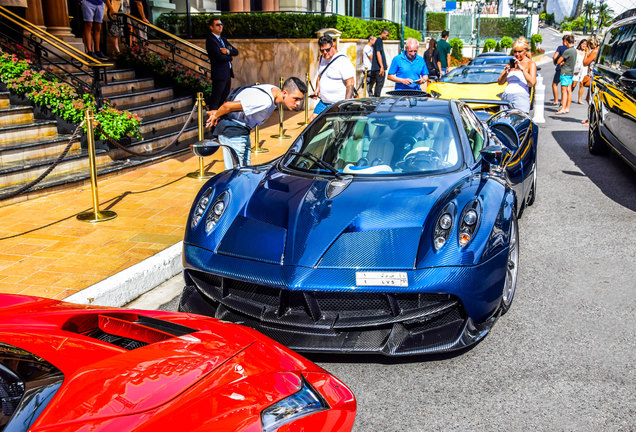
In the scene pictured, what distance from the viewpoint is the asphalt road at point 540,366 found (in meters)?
3.04

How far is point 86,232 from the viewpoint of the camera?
19.2ft

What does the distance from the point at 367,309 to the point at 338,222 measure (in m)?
0.58

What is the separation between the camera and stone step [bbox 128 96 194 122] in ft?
34.8

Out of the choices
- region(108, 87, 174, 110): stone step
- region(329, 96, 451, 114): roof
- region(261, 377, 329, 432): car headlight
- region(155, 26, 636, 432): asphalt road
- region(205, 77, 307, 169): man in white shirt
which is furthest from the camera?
region(108, 87, 174, 110): stone step

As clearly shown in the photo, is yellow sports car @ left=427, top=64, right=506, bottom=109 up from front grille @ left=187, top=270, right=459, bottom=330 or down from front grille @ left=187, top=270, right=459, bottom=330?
up

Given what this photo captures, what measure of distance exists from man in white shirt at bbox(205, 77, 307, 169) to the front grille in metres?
2.59

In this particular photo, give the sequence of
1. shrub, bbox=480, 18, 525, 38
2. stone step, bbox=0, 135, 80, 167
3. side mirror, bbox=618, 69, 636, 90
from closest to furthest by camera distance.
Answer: side mirror, bbox=618, 69, 636, 90, stone step, bbox=0, 135, 80, 167, shrub, bbox=480, 18, 525, 38

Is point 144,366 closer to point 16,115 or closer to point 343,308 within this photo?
point 343,308

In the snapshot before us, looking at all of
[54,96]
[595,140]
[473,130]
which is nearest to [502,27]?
[595,140]

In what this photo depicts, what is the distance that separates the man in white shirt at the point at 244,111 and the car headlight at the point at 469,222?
7.65 ft

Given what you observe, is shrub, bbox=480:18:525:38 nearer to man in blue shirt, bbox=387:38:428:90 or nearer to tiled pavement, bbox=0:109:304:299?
man in blue shirt, bbox=387:38:428:90

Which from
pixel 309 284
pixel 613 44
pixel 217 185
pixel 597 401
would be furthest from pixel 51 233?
pixel 613 44

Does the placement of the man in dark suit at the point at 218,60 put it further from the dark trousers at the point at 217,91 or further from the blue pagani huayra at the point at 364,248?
the blue pagani huayra at the point at 364,248

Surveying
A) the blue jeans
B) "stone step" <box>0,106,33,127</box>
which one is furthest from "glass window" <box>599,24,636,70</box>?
"stone step" <box>0,106,33,127</box>
